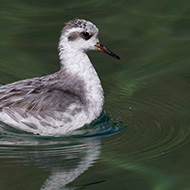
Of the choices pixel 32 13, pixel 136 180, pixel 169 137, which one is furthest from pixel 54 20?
pixel 136 180

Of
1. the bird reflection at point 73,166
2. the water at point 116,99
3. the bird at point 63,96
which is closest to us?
the bird reflection at point 73,166

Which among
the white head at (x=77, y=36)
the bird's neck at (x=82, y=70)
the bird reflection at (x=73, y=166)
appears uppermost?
the white head at (x=77, y=36)

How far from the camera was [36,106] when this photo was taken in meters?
9.30

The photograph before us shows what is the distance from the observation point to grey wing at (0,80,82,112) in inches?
364

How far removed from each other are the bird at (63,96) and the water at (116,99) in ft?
0.60

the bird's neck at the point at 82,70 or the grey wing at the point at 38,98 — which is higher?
the bird's neck at the point at 82,70

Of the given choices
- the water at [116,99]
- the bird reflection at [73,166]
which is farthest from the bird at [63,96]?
the bird reflection at [73,166]

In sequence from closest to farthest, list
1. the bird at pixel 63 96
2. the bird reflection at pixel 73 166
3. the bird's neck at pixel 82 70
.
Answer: the bird reflection at pixel 73 166 → the bird at pixel 63 96 → the bird's neck at pixel 82 70

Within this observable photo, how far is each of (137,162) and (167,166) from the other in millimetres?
394

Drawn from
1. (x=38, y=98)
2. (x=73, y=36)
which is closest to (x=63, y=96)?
(x=38, y=98)

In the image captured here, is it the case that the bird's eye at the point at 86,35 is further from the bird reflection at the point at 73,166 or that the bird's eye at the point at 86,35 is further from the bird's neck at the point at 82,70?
the bird reflection at the point at 73,166

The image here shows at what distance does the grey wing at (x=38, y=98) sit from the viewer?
9.26 m

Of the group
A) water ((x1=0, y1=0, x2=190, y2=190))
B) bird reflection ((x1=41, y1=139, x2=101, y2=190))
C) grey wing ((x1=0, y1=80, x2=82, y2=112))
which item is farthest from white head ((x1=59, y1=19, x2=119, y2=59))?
bird reflection ((x1=41, y1=139, x2=101, y2=190))

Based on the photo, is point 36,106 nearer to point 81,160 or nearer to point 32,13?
point 81,160
